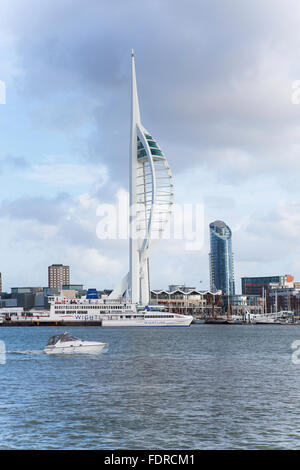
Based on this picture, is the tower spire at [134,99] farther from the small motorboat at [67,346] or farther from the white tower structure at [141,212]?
the small motorboat at [67,346]

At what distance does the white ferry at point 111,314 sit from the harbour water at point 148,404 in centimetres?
8097

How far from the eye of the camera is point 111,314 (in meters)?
128

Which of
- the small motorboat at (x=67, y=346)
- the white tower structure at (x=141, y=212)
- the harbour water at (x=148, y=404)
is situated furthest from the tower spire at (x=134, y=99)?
the harbour water at (x=148, y=404)

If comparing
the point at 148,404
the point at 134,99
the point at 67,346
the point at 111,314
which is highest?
the point at 134,99

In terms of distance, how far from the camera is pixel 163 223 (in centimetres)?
12550

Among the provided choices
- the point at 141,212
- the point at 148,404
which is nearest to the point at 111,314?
the point at 141,212

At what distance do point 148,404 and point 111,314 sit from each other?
10489 centimetres

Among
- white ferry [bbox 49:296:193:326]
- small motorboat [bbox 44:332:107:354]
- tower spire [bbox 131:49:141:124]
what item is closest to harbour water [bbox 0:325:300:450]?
small motorboat [bbox 44:332:107:354]

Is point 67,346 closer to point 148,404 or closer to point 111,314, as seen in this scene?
point 148,404

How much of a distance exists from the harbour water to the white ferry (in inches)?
3188

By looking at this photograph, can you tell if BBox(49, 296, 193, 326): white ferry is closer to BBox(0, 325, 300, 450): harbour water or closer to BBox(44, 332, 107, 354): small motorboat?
BBox(44, 332, 107, 354): small motorboat

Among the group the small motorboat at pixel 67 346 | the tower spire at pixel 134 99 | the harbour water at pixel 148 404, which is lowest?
the harbour water at pixel 148 404

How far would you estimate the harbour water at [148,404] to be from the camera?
18062mm
